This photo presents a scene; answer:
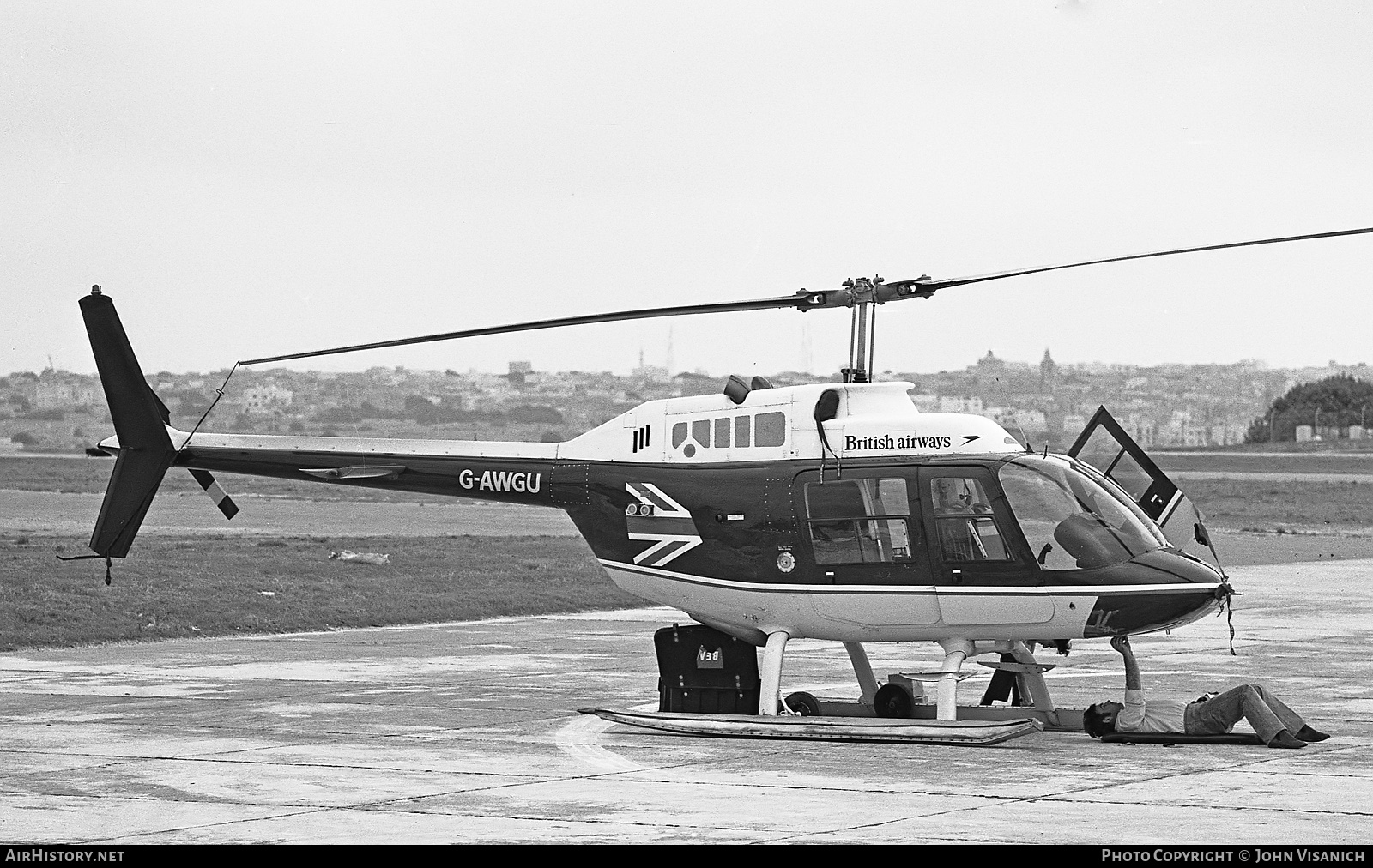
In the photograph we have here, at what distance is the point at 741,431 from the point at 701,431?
0.44m

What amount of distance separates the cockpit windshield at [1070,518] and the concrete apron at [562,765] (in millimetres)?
1534

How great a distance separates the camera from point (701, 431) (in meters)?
16.5

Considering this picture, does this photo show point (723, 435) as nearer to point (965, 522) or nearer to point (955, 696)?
point (965, 522)

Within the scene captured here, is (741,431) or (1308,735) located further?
(741,431)

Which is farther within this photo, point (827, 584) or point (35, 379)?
point (35, 379)

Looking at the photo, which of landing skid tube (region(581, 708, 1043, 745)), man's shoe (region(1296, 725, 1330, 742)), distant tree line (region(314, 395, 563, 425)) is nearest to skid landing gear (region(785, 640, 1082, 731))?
landing skid tube (region(581, 708, 1043, 745))

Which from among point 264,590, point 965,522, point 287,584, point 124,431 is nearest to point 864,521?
point 965,522

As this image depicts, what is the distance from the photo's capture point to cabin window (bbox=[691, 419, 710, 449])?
16.5m

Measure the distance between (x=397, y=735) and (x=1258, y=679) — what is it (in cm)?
978

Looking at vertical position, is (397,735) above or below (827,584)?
below

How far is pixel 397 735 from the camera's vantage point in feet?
49.4

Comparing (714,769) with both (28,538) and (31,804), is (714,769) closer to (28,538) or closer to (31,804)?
(31,804)

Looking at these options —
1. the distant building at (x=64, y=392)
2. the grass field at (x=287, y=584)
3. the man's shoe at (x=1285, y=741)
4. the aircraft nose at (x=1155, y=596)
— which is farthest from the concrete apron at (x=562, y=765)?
the distant building at (x=64, y=392)

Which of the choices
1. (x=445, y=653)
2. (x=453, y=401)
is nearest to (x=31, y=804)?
(x=445, y=653)
